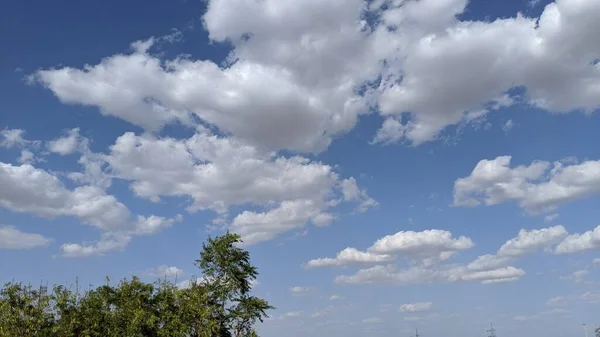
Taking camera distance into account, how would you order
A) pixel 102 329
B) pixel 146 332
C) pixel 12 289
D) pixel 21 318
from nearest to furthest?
pixel 21 318, pixel 12 289, pixel 102 329, pixel 146 332

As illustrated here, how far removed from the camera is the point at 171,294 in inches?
2763

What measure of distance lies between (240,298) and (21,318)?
96.7 feet

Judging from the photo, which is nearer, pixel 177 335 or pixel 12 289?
pixel 12 289

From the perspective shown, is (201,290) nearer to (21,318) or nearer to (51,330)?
(51,330)

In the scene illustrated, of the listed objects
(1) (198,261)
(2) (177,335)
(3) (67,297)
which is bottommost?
(2) (177,335)

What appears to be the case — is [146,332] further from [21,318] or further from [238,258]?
[21,318]

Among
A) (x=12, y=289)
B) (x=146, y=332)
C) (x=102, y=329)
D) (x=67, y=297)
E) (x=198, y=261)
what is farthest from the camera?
(x=198, y=261)

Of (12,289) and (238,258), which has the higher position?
(238,258)

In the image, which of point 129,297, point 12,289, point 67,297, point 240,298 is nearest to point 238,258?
point 240,298

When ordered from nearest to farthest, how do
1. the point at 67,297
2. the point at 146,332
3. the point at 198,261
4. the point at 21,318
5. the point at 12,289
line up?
the point at 21,318 → the point at 12,289 → the point at 67,297 → the point at 146,332 → the point at 198,261

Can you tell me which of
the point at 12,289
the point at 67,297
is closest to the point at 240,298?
the point at 67,297

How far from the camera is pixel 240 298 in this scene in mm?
70562

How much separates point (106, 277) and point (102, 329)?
7.15 m

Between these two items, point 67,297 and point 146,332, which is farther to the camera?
point 146,332
